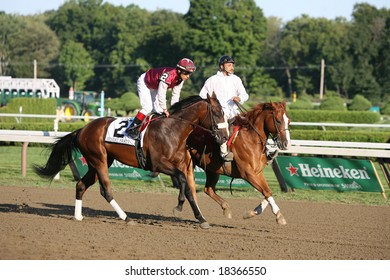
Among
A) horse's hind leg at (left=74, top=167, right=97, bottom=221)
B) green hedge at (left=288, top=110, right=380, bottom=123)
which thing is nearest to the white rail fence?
horse's hind leg at (left=74, top=167, right=97, bottom=221)

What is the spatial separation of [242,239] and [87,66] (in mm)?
64441

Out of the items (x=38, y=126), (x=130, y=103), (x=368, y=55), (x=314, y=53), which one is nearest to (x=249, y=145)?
(x=38, y=126)

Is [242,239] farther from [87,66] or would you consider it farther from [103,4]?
[103,4]

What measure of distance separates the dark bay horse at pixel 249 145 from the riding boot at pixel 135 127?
74 cm

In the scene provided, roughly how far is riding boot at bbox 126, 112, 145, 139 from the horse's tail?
1.03 m

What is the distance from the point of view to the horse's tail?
379 inches

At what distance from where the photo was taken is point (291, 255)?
6.86 meters

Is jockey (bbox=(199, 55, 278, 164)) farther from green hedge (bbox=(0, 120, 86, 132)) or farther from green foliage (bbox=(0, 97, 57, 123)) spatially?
green foliage (bbox=(0, 97, 57, 123))

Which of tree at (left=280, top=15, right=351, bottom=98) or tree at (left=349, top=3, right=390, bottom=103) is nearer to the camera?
tree at (left=349, top=3, right=390, bottom=103)

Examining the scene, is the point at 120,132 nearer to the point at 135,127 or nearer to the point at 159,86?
the point at 135,127

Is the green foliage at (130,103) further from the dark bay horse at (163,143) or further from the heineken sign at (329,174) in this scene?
the dark bay horse at (163,143)

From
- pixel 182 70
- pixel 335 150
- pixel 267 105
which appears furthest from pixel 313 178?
pixel 182 70

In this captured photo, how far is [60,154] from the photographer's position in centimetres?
976

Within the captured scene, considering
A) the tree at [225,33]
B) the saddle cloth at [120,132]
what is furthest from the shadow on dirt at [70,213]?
Answer: the tree at [225,33]
